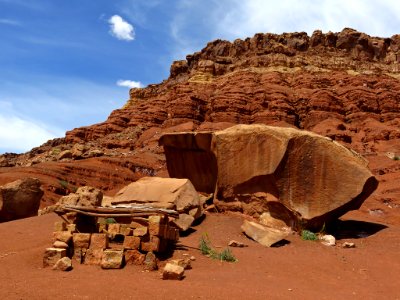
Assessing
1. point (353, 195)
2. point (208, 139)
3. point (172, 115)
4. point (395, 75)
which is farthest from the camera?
point (395, 75)

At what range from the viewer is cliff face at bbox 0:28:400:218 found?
1751 inches

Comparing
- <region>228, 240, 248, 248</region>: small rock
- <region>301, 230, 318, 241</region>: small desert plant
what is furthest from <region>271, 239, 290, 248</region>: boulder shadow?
<region>228, 240, 248, 248</region>: small rock

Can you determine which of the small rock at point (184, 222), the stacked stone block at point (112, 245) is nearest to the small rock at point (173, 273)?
the stacked stone block at point (112, 245)

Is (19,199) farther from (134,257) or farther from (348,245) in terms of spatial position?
(348,245)

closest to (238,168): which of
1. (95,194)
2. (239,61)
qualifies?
(95,194)

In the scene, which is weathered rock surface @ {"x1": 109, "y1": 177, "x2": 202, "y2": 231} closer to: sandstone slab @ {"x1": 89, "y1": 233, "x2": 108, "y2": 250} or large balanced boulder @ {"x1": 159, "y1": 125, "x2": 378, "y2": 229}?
large balanced boulder @ {"x1": 159, "y1": 125, "x2": 378, "y2": 229}

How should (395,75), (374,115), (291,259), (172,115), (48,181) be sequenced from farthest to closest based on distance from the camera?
1. (395,75)
2. (172,115)
3. (374,115)
4. (48,181)
5. (291,259)

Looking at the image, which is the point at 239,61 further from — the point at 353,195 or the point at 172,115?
the point at 353,195

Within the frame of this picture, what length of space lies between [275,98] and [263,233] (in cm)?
4233

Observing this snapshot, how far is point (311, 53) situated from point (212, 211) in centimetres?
5936

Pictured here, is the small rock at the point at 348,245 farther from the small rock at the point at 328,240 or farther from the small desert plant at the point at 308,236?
the small desert plant at the point at 308,236

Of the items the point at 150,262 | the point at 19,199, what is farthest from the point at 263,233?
the point at 19,199

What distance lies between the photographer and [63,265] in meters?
8.40

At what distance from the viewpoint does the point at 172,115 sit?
178 feet
